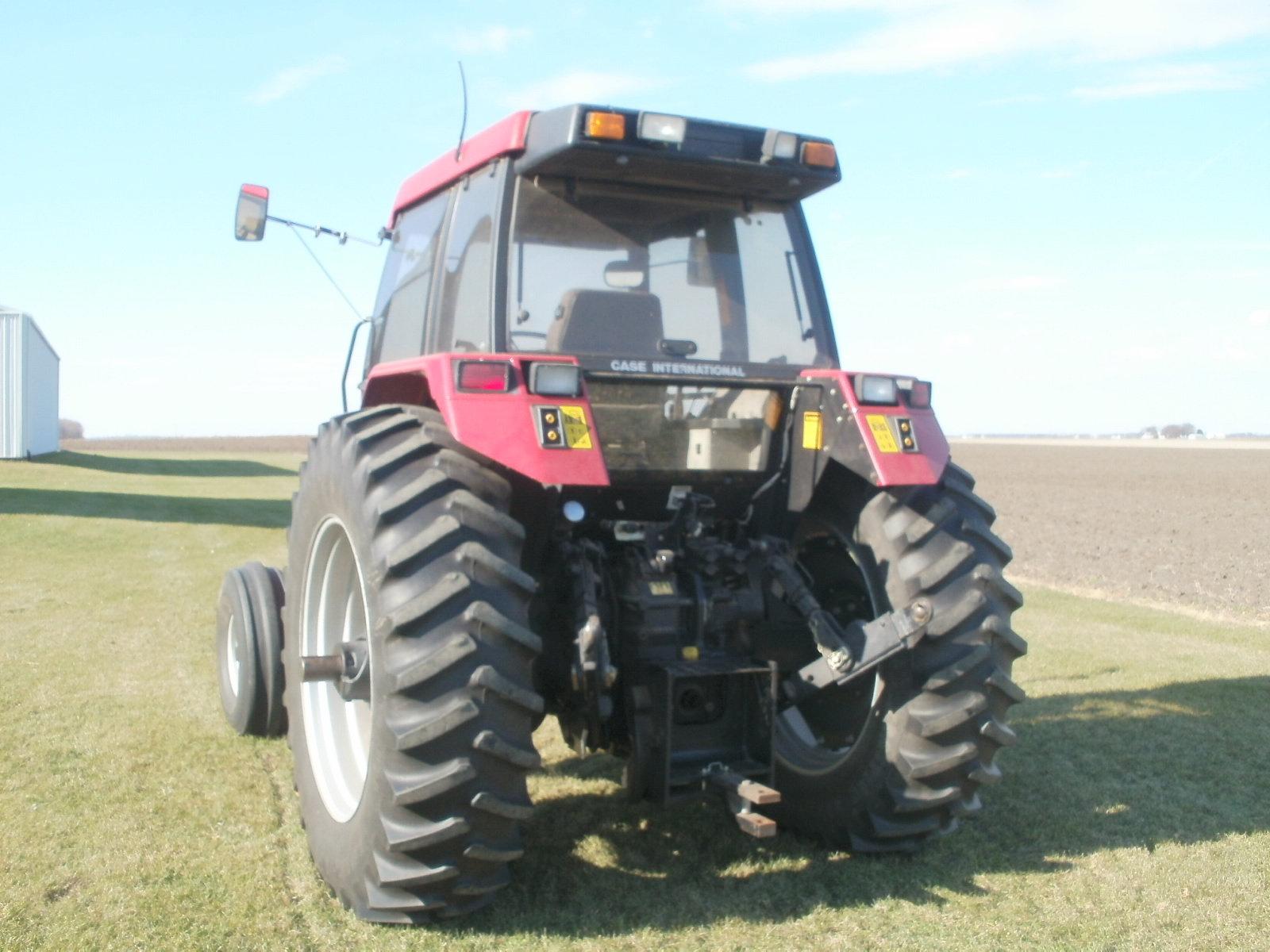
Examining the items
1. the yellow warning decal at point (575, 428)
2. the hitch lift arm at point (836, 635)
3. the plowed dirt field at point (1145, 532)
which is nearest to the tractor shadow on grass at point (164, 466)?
the plowed dirt field at point (1145, 532)

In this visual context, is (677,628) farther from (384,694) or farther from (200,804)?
(200,804)

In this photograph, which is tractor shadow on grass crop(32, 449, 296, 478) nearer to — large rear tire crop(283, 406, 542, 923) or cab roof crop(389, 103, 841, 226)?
cab roof crop(389, 103, 841, 226)

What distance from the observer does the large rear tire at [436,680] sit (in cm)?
321

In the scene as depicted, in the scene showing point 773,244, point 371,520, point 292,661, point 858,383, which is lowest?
point 292,661

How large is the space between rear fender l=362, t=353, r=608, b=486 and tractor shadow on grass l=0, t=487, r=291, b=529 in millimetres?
14967

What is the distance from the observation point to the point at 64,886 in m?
3.78

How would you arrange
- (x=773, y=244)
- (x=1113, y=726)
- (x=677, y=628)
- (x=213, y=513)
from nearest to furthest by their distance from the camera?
(x=677, y=628) → (x=773, y=244) → (x=1113, y=726) → (x=213, y=513)

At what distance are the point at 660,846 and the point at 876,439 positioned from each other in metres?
1.67

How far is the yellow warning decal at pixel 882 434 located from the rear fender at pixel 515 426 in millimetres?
972

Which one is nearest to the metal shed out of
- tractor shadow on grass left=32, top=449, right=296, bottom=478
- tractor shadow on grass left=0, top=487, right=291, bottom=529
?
tractor shadow on grass left=32, top=449, right=296, bottom=478

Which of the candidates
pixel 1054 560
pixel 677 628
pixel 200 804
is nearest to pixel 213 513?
pixel 1054 560

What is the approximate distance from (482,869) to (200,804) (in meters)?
1.86

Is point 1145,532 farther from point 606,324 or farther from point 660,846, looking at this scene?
point 606,324

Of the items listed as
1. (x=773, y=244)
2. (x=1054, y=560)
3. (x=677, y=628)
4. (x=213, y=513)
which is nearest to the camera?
(x=677, y=628)
